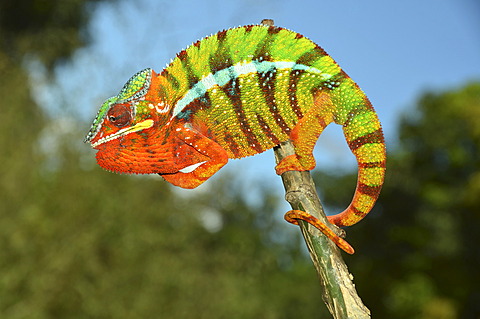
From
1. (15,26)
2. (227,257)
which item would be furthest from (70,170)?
(15,26)

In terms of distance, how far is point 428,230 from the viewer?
Answer: 11422mm

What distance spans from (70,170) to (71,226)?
0.47 meters

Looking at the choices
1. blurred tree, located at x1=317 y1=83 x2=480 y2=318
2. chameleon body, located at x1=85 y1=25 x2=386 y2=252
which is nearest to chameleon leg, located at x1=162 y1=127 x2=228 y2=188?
chameleon body, located at x1=85 y1=25 x2=386 y2=252

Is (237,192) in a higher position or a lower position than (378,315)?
higher

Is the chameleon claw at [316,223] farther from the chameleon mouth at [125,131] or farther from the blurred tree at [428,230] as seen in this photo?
the blurred tree at [428,230]

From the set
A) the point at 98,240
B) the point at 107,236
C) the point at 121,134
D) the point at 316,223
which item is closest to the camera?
the point at 121,134

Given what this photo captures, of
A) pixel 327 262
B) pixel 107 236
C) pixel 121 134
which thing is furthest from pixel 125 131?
pixel 107 236

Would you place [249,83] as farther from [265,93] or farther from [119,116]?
[119,116]

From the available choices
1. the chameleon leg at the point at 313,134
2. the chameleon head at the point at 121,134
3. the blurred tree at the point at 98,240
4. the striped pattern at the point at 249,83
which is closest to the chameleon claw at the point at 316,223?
the chameleon leg at the point at 313,134

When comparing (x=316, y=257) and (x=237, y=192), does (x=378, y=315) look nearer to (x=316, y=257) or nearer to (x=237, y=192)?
(x=237, y=192)

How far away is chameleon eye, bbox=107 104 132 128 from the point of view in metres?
0.67

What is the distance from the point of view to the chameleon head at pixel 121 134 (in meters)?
0.67

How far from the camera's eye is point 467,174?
1195 centimetres

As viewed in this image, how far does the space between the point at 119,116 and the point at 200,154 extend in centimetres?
11
